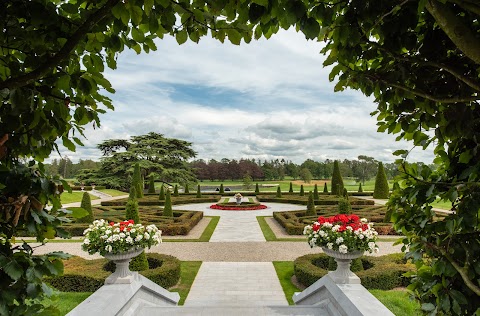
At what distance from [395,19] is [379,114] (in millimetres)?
819

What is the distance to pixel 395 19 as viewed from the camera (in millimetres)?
2088

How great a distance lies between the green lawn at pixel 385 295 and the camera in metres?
5.64

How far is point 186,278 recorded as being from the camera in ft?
29.1

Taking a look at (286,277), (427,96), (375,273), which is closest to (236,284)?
(286,277)

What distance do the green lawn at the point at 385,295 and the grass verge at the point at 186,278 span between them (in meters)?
2.35

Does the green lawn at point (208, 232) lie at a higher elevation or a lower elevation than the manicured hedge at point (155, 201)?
lower

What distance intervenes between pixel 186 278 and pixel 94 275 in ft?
7.75

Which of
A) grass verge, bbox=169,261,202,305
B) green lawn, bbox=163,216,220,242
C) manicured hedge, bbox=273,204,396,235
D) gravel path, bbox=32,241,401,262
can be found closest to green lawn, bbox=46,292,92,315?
grass verge, bbox=169,261,202,305

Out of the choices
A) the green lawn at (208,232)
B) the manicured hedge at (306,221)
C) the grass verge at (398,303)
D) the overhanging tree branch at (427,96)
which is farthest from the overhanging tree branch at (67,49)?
the manicured hedge at (306,221)

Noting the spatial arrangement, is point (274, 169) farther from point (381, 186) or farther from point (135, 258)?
point (135, 258)

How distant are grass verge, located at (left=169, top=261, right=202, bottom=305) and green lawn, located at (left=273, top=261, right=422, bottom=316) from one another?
2352 mm

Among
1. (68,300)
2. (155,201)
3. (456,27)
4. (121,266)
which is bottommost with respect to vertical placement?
(68,300)

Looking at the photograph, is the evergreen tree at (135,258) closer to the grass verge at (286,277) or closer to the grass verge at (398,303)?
the grass verge at (286,277)

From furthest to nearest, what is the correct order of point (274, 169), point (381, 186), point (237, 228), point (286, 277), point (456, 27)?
point (274, 169) → point (381, 186) → point (237, 228) → point (286, 277) → point (456, 27)
